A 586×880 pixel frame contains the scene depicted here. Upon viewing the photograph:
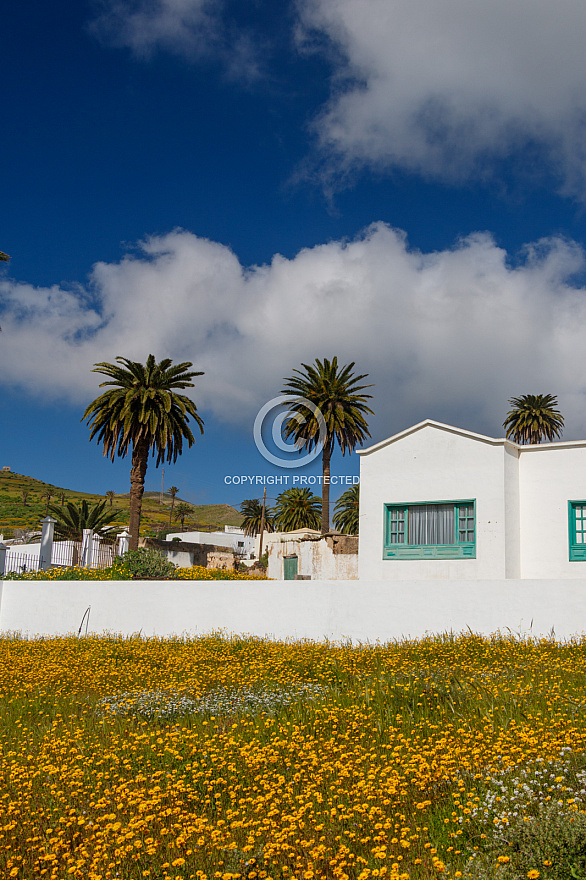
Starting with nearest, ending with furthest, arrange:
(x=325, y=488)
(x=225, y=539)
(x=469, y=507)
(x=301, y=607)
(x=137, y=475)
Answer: (x=301, y=607), (x=469, y=507), (x=137, y=475), (x=325, y=488), (x=225, y=539)

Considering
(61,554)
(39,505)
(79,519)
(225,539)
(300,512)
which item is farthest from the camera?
(39,505)

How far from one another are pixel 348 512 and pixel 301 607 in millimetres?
46566

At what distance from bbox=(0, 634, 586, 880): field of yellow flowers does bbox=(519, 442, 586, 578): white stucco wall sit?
20.2 ft

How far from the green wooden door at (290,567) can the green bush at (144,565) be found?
8.85m

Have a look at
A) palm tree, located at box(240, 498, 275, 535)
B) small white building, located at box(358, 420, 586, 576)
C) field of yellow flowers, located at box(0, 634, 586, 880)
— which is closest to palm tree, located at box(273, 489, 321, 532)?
palm tree, located at box(240, 498, 275, 535)

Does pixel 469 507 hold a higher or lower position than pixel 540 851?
higher

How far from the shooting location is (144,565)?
24625mm

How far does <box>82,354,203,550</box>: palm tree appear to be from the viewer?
29.3 metres

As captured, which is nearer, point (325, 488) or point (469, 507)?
point (469, 507)

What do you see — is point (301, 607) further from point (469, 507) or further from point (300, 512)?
point (300, 512)

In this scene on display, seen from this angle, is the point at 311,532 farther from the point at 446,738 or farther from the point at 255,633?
the point at 446,738

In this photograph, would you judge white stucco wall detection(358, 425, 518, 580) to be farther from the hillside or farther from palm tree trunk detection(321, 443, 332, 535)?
the hillside

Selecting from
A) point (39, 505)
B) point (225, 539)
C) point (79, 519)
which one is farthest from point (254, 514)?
point (79, 519)

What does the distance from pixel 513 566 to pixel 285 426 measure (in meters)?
18.7
